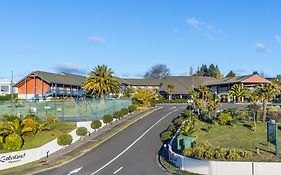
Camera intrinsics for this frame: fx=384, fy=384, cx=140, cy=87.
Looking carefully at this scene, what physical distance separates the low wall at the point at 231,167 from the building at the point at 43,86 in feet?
203

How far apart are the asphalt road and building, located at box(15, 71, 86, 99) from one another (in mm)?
37641

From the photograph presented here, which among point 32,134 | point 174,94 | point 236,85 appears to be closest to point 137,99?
point 236,85

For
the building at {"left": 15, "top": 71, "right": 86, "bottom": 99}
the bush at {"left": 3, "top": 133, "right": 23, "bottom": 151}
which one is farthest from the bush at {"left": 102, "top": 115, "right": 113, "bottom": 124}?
Answer: the building at {"left": 15, "top": 71, "right": 86, "bottom": 99}

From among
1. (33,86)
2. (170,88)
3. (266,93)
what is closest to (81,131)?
(266,93)

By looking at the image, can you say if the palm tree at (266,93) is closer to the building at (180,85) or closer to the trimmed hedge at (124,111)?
the trimmed hedge at (124,111)

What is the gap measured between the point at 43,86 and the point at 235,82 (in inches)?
2000

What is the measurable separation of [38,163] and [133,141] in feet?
43.5

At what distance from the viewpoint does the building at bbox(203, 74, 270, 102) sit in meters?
102

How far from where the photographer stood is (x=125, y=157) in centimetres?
3612

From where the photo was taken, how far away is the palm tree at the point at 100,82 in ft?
247

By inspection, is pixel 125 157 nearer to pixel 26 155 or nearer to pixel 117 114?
pixel 26 155

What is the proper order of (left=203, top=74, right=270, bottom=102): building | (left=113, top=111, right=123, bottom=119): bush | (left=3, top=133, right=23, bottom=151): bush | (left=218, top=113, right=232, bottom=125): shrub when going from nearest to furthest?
(left=3, top=133, right=23, bottom=151): bush, (left=218, top=113, right=232, bottom=125): shrub, (left=113, top=111, right=123, bottom=119): bush, (left=203, top=74, right=270, bottom=102): building

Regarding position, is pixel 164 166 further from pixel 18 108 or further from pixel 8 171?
pixel 18 108

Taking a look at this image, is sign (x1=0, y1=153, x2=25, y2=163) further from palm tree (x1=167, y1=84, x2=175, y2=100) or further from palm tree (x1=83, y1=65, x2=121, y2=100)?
palm tree (x1=167, y1=84, x2=175, y2=100)
